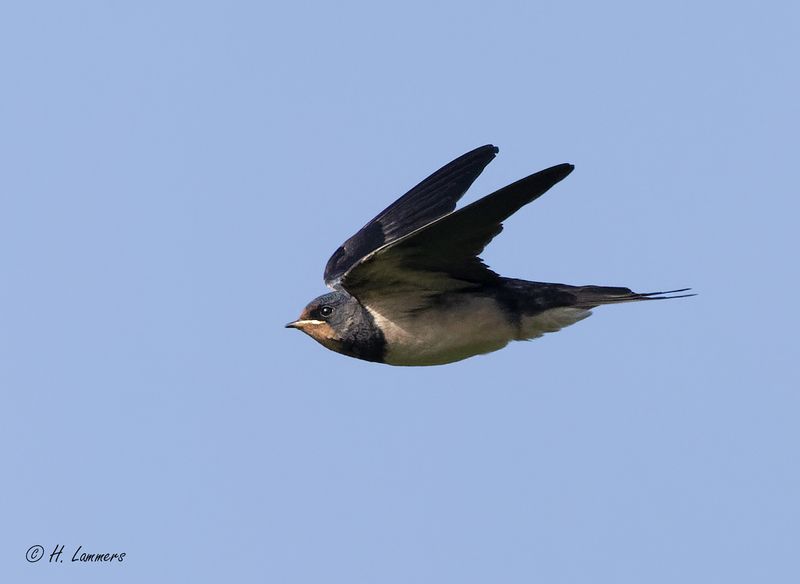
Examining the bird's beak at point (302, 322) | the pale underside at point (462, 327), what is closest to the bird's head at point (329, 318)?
the bird's beak at point (302, 322)

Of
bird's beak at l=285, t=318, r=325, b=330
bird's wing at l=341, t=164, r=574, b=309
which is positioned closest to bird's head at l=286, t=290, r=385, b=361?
bird's beak at l=285, t=318, r=325, b=330

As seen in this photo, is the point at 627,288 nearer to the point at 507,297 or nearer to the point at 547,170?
the point at 507,297

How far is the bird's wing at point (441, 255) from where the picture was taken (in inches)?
280

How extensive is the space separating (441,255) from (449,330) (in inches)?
23.9

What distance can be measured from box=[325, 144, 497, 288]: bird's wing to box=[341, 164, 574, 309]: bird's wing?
1.40 metres

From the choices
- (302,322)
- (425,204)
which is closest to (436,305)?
(302,322)

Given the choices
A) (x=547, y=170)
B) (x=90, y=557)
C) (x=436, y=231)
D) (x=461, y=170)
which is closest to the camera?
(x=547, y=170)

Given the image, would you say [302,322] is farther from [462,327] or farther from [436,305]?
[462,327]

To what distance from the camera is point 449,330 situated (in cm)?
833

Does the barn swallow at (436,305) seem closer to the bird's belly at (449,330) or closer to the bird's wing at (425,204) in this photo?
the bird's belly at (449,330)

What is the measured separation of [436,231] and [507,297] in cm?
101

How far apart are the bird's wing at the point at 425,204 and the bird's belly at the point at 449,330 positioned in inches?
51.6

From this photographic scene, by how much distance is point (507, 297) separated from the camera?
27.4ft

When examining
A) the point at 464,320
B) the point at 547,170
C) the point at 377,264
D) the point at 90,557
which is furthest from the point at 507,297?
the point at 90,557
